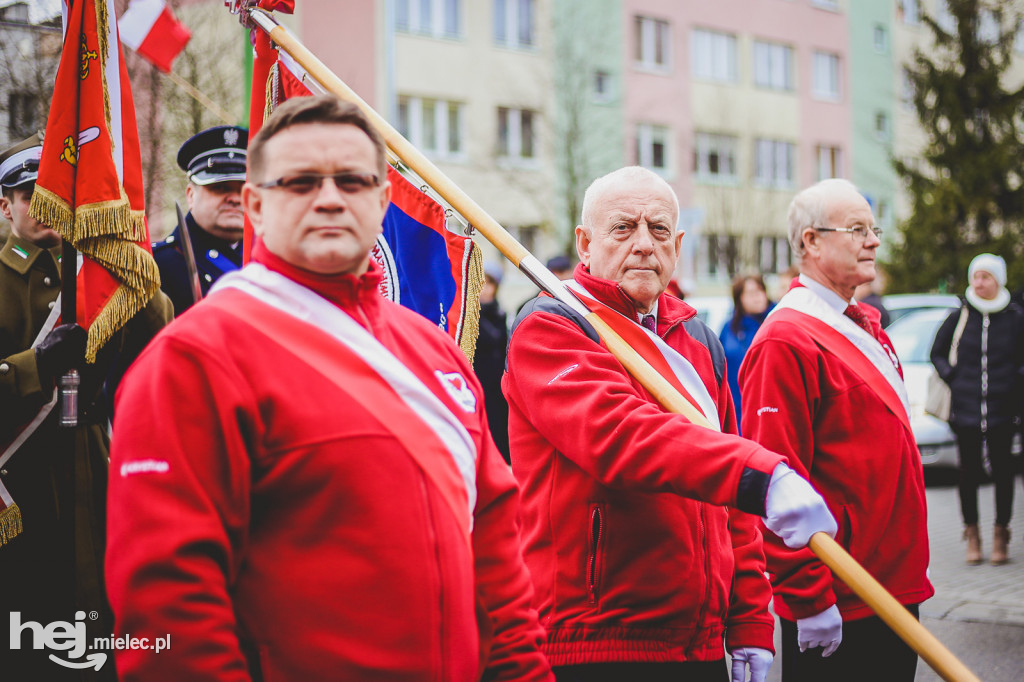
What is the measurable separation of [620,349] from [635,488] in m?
0.41

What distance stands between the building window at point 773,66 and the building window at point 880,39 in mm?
3942

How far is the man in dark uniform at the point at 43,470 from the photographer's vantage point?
135 inches

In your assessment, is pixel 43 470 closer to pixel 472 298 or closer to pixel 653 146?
pixel 472 298

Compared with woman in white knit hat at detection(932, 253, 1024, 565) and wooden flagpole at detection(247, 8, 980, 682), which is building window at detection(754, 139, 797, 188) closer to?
woman in white knit hat at detection(932, 253, 1024, 565)

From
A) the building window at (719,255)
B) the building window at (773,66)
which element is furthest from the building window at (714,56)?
the building window at (719,255)

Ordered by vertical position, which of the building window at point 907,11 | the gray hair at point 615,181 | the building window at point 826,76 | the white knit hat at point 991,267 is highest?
the building window at point 907,11

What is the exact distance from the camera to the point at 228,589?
1899 mm

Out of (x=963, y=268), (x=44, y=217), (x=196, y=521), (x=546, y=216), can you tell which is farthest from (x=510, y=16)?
(x=196, y=521)

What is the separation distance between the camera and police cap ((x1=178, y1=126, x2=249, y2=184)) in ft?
14.4

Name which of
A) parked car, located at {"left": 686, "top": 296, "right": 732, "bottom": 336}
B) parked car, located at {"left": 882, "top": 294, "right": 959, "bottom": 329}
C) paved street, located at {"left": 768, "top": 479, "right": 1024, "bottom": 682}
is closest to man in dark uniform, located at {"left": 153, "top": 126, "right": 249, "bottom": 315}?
paved street, located at {"left": 768, "top": 479, "right": 1024, "bottom": 682}

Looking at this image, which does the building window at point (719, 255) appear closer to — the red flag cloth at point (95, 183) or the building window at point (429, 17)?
the building window at point (429, 17)

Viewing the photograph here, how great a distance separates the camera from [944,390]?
8.45 m

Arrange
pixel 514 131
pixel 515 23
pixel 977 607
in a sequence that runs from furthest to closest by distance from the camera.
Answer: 1. pixel 515 23
2. pixel 514 131
3. pixel 977 607

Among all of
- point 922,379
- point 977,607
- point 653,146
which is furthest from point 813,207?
point 653,146
